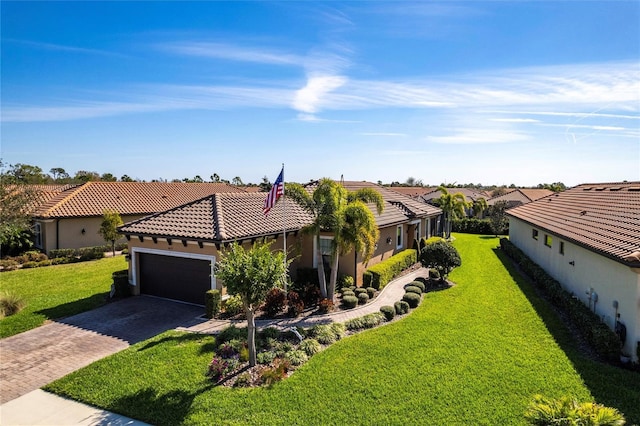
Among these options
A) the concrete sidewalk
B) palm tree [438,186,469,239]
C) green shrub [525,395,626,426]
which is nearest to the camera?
green shrub [525,395,626,426]

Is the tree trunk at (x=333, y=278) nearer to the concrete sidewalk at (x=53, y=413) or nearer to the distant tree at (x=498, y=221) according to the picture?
the concrete sidewalk at (x=53, y=413)

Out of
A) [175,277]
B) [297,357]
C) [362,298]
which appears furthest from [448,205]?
[297,357]

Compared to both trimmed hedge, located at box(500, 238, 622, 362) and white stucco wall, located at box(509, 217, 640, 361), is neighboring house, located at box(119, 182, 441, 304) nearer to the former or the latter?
trimmed hedge, located at box(500, 238, 622, 362)

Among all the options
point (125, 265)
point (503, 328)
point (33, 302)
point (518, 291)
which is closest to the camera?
point (503, 328)

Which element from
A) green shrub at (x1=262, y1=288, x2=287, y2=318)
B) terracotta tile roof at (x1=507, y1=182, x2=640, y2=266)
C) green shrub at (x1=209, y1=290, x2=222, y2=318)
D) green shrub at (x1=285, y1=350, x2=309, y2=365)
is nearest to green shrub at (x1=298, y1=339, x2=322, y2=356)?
green shrub at (x1=285, y1=350, x2=309, y2=365)

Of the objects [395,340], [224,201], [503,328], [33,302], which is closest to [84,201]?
[33,302]

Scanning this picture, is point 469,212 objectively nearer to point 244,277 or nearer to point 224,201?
point 224,201
